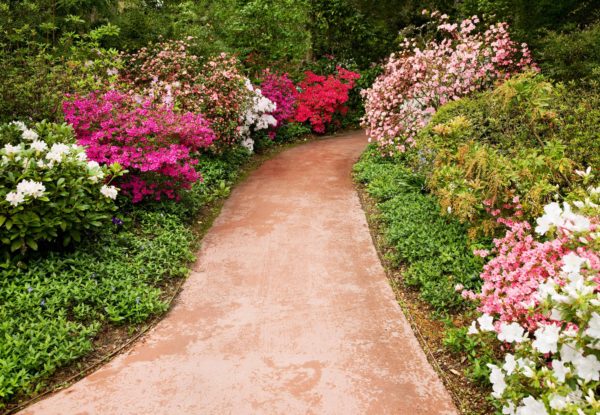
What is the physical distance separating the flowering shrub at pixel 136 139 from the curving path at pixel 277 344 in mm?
1046

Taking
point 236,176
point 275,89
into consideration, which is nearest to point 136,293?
point 236,176

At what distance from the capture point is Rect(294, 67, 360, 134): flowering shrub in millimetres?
12750

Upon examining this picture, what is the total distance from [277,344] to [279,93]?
8637mm

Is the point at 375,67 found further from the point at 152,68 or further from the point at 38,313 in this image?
the point at 38,313

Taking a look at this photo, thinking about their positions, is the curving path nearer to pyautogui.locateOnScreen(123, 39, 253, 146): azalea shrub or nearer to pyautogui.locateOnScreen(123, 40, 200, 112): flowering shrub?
pyautogui.locateOnScreen(123, 39, 253, 146): azalea shrub

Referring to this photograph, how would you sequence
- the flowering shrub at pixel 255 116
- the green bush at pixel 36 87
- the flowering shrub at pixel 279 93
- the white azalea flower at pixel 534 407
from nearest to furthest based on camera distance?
1. the white azalea flower at pixel 534 407
2. the green bush at pixel 36 87
3. the flowering shrub at pixel 255 116
4. the flowering shrub at pixel 279 93

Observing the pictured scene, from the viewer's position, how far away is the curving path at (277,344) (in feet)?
11.9

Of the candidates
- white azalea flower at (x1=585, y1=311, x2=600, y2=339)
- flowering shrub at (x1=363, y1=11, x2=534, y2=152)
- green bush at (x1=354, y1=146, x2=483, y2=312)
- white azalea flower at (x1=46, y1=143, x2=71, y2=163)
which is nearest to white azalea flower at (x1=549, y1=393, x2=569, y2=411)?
white azalea flower at (x1=585, y1=311, x2=600, y2=339)

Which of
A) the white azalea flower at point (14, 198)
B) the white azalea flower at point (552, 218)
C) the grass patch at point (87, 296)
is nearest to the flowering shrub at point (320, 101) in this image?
the grass patch at point (87, 296)

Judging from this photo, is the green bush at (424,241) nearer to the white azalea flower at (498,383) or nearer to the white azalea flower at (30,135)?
the white azalea flower at (498,383)

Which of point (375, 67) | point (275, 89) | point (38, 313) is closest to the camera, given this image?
point (38, 313)

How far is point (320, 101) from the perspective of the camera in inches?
499

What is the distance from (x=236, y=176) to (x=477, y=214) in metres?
5.11

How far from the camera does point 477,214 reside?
16.9 feet
